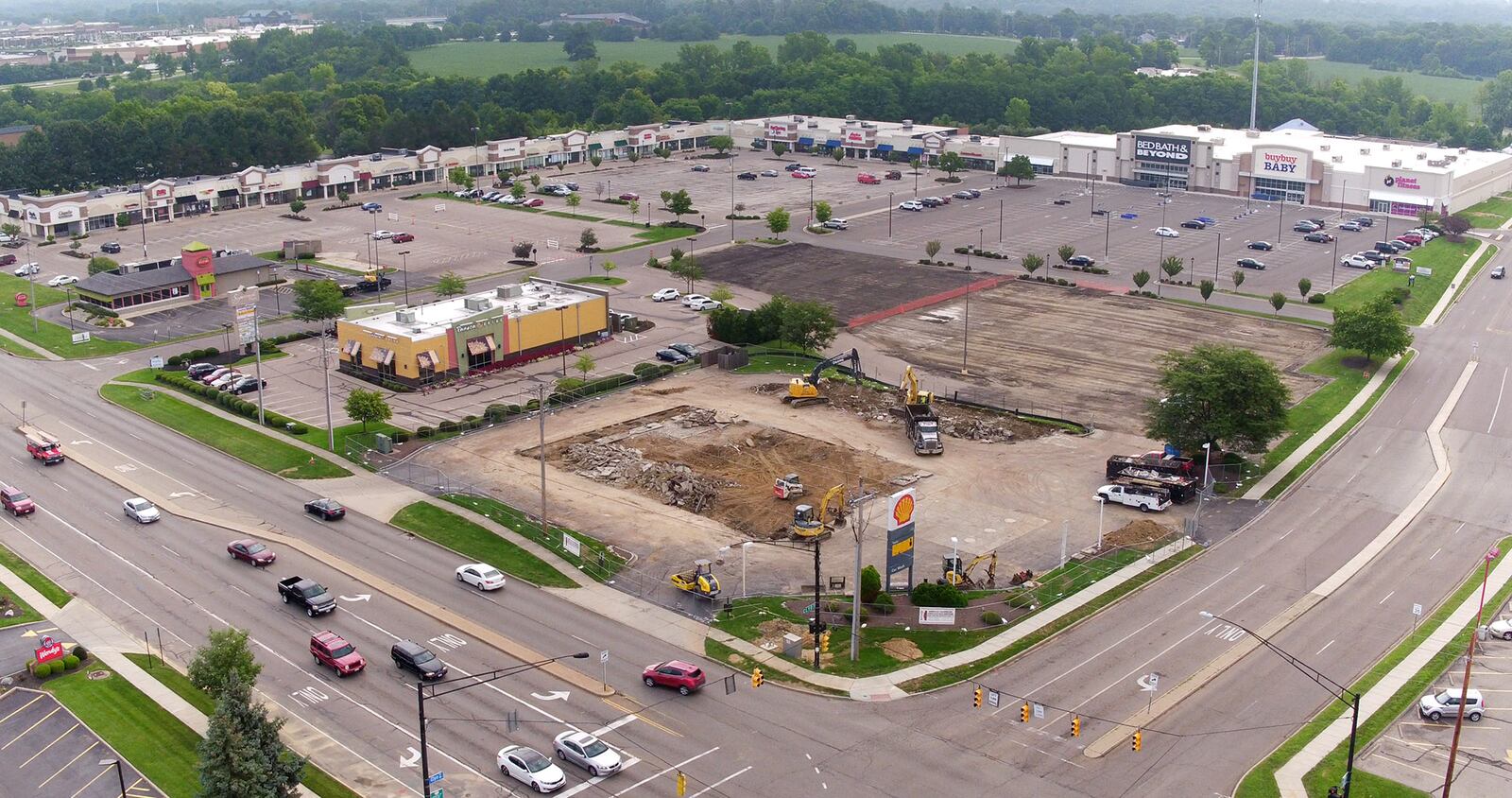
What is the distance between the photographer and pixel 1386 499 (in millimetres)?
65375

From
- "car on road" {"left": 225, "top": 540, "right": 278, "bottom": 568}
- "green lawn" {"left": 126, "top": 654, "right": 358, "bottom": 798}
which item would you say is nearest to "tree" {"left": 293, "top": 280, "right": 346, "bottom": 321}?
"car on road" {"left": 225, "top": 540, "right": 278, "bottom": 568}

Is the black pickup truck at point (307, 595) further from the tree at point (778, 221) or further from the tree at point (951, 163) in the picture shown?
the tree at point (951, 163)

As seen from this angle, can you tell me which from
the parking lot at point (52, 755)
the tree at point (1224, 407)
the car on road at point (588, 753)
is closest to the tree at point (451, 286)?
the tree at point (1224, 407)

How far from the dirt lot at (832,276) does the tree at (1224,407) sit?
116ft

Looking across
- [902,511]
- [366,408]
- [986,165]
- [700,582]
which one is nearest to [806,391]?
[366,408]

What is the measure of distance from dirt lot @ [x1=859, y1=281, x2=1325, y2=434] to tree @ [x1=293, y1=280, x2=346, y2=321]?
38104mm

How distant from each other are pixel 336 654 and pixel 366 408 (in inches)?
1065

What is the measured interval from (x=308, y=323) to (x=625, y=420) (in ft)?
116

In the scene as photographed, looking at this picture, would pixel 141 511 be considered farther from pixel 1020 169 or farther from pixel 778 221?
pixel 1020 169

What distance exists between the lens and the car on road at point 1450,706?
44.8 meters

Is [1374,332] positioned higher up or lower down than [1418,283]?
higher up

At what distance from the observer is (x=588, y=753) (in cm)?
4200

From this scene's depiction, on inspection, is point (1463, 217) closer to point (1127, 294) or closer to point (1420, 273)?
point (1420, 273)

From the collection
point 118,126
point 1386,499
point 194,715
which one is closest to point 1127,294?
point 1386,499
